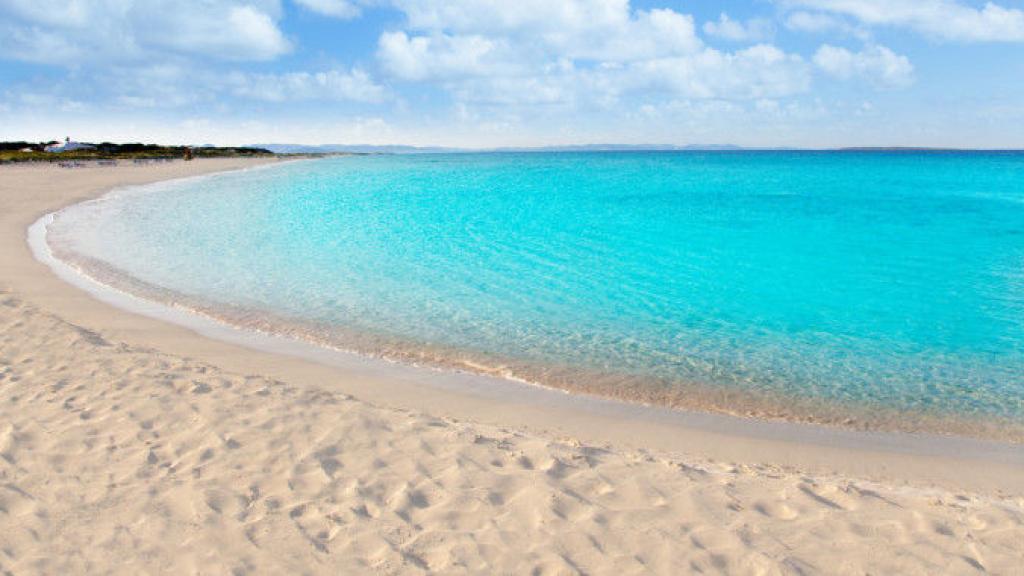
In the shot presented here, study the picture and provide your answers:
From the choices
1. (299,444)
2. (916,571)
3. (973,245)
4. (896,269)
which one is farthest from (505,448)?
(973,245)

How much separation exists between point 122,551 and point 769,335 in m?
10.7

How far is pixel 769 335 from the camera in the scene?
12469 millimetres

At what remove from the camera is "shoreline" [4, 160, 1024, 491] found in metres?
7.30

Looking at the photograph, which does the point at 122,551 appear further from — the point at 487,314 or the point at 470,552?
the point at 487,314

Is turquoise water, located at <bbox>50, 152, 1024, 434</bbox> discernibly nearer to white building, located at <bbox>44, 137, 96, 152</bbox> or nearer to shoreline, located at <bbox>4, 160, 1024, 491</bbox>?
shoreline, located at <bbox>4, 160, 1024, 491</bbox>

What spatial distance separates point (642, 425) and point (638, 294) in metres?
7.97

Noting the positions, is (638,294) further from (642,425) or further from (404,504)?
(404,504)

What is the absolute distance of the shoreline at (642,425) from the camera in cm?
730

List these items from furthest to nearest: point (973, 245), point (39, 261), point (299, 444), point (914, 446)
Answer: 1. point (973, 245)
2. point (39, 261)
3. point (914, 446)
4. point (299, 444)

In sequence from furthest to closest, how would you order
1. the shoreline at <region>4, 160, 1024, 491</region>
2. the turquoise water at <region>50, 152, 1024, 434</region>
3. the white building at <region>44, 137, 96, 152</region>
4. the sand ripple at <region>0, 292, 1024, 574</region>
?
the white building at <region>44, 137, 96, 152</region>, the turquoise water at <region>50, 152, 1024, 434</region>, the shoreline at <region>4, 160, 1024, 491</region>, the sand ripple at <region>0, 292, 1024, 574</region>

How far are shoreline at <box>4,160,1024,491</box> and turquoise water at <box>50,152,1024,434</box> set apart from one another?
1.91ft

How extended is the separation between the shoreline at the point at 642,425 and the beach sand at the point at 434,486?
41mm

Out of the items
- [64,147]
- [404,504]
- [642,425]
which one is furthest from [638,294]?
[64,147]

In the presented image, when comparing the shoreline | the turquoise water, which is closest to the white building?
the turquoise water
